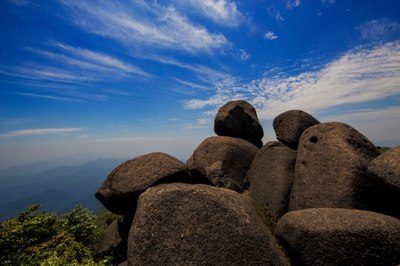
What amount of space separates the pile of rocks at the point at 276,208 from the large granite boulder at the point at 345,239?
0.04 metres

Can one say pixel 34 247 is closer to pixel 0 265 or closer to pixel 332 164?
pixel 0 265

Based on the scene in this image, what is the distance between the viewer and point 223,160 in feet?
68.0

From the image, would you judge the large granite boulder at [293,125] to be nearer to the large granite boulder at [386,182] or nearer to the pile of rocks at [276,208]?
the pile of rocks at [276,208]

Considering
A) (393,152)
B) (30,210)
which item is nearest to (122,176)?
(30,210)

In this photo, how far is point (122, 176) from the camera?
15.0 m

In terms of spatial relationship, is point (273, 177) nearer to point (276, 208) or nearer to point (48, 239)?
point (276, 208)

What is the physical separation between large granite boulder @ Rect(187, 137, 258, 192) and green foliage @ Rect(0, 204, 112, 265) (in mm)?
8652

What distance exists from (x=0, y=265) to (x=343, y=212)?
16.9m

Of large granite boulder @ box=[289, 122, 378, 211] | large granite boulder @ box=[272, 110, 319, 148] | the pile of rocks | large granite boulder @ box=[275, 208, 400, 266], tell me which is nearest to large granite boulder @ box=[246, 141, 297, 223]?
the pile of rocks

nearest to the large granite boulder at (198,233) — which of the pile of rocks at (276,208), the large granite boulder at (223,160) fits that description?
the pile of rocks at (276,208)

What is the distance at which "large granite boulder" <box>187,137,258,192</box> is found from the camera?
1930 cm

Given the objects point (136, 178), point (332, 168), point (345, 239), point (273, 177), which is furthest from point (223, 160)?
point (345, 239)

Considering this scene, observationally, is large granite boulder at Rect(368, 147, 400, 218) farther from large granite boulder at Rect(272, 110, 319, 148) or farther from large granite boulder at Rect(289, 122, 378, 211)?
large granite boulder at Rect(272, 110, 319, 148)

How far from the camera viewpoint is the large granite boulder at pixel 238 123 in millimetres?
24516
